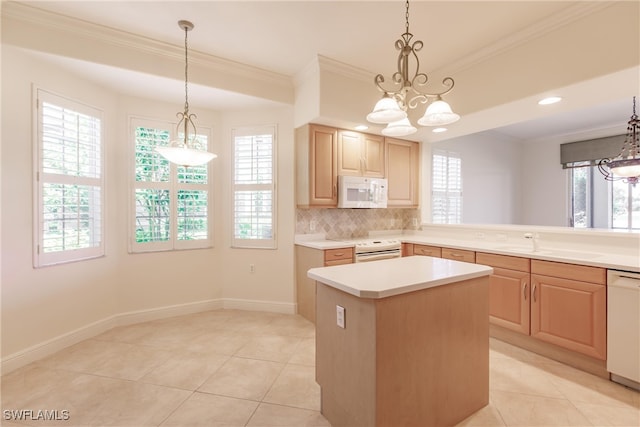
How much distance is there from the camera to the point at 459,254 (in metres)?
3.33

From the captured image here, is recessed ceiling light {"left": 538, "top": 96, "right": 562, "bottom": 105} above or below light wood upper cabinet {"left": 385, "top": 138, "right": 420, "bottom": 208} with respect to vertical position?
above

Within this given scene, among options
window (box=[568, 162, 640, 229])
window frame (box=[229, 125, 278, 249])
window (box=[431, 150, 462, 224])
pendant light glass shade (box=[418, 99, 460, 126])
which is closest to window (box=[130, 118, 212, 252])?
window frame (box=[229, 125, 278, 249])

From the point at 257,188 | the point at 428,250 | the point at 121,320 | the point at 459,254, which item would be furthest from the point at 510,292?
the point at 121,320

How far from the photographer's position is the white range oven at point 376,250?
11.7 feet

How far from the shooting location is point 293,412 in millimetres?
1938

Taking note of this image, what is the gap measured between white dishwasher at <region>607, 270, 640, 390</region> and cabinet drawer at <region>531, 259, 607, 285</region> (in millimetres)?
58

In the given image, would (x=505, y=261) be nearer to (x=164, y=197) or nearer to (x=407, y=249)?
(x=407, y=249)

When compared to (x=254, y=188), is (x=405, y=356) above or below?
below

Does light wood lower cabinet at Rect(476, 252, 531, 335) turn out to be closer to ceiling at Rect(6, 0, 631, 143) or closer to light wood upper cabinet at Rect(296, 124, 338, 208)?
light wood upper cabinet at Rect(296, 124, 338, 208)

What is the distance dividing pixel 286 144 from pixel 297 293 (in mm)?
1953

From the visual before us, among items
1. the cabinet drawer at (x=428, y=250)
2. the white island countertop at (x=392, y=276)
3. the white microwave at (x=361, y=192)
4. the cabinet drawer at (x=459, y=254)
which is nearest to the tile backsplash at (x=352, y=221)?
the white microwave at (x=361, y=192)

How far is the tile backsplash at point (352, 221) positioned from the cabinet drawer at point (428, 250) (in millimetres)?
809

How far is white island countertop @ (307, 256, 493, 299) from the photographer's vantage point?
151 cm

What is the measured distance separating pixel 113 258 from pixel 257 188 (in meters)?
1.83
